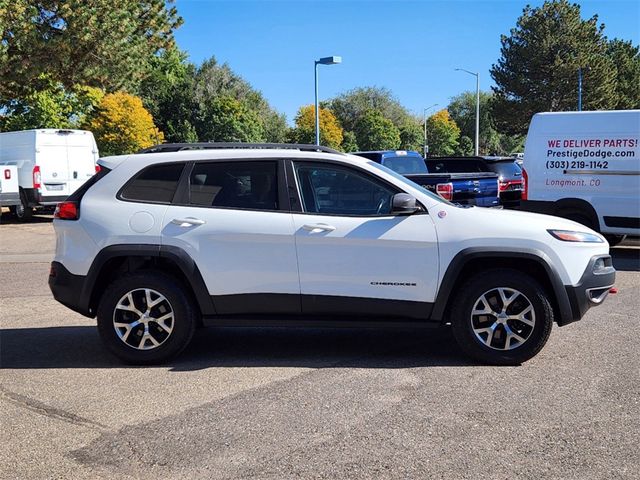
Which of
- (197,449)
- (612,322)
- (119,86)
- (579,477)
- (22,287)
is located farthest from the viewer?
(119,86)

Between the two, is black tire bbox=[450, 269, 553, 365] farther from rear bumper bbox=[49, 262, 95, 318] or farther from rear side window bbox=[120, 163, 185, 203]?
rear bumper bbox=[49, 262, 95, 318]

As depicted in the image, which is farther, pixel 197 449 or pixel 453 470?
pixel 197 449

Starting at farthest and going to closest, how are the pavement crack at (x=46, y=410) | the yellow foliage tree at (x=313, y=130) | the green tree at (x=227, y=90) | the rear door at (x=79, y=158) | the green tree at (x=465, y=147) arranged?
the green tree at (x=465, y=147) → the green tree at (x=227, y=90) → the yellow foliage tree at (x=313, y=130) → the rear door at (x=79, y=158) → the pavement crack at (x=46, y=410)

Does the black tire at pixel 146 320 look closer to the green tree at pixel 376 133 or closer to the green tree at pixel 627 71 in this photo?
the green tree at pixel 376 133

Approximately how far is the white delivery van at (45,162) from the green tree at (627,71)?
54.9 meters

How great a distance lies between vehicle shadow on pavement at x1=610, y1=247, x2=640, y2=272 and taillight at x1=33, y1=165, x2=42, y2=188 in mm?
15389

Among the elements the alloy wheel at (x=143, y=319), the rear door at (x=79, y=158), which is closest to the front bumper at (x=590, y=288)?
the alloy wheel at (x=143, y=319)

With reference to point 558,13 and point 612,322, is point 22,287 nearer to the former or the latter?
point 612,322

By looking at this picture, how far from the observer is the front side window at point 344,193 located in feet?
17.9

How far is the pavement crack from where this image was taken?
4.31 meters

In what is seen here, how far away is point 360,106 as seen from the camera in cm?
8256

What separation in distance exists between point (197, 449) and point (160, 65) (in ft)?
215

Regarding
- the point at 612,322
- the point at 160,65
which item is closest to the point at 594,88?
the point at 160,65

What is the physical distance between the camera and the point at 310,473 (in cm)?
356
